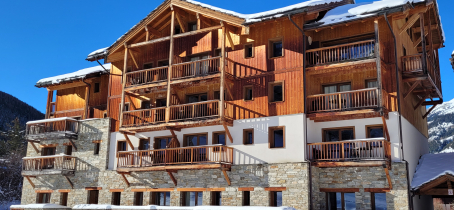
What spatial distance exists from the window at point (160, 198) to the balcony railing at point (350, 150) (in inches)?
366

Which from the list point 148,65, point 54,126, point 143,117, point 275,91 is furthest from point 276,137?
point 54,126

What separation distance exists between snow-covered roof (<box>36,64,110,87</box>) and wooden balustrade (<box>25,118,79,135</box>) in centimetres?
344

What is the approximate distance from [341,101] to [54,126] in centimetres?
2067

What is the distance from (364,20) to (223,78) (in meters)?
7.95

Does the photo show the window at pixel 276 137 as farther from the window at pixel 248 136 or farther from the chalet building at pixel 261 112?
the window at pixel 248 136

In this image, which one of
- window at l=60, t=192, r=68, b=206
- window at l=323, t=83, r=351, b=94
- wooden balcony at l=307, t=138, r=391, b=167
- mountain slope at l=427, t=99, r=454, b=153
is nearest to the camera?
wooden balcony at l=307, t=138, r=391, b=167

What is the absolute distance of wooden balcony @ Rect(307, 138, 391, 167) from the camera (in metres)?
20.4

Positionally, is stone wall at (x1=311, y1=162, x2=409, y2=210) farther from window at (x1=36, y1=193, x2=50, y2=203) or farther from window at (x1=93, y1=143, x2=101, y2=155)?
window at (x1=36, y1=193, x2=50, y2=203)

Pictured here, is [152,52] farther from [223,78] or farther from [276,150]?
[276,150]

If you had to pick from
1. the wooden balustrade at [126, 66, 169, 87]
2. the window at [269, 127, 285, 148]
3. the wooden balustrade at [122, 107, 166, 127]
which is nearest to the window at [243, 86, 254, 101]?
the window at [269, 127, 285, 148]

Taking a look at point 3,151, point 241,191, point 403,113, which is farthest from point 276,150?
point 3,151

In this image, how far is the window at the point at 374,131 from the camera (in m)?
21.9

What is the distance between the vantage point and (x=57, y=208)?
1128 inches

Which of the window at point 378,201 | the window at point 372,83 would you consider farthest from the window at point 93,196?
the window at point 372,83
